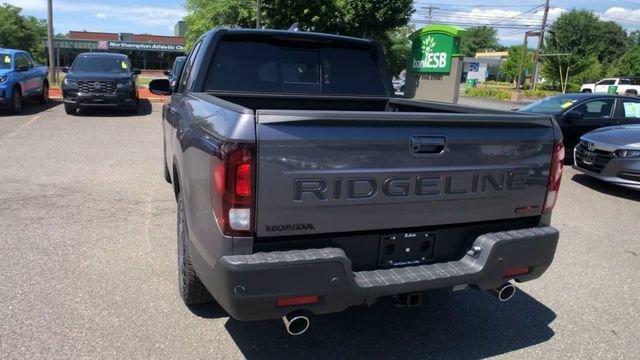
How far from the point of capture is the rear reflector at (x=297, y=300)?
8.53 ft

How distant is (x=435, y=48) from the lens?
13.9 metres

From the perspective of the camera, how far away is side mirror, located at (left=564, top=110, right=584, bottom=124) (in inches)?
404

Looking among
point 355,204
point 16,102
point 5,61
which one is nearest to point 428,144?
point 355,204

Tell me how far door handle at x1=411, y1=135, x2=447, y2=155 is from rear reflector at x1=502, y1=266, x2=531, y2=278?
2.80 ft

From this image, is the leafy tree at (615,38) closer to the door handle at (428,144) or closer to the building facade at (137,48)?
the building facade at (137,48)

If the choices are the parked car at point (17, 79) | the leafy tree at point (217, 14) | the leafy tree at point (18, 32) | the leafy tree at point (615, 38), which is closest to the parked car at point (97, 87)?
the parked car at point (17, 79)

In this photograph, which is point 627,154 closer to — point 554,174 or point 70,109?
point 554,174

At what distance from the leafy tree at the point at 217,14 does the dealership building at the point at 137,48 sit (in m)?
34.4

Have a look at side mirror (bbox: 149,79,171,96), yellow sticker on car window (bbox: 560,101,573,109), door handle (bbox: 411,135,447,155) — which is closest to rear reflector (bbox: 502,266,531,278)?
door handle (bbox: 411,135,447,155)

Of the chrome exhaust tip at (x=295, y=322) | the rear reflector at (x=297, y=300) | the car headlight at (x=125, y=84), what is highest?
the car headlight at (x=125, y=84)

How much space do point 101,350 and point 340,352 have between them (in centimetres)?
147

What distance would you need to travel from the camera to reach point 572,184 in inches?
348

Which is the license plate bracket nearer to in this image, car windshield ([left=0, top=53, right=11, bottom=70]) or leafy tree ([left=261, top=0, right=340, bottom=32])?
car windshield ([left=0, top=53, right=11, bottom=70])

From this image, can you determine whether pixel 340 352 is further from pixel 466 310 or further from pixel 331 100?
pixel 331 100
